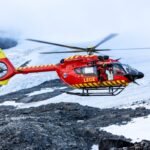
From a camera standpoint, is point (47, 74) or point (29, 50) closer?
point (47, 74)

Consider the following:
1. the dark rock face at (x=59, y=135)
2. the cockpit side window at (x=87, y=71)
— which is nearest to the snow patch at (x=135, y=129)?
the dark rock face at (x=59, y=135)

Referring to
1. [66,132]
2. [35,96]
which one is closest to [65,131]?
[66,132]

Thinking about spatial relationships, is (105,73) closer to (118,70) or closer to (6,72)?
(118,70)

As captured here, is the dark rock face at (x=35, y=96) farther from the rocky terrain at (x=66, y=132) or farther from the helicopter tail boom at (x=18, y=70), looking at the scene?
the helicopter tail boom at (x=18, y=70)

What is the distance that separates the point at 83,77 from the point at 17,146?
14.5m

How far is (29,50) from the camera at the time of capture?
19338cm

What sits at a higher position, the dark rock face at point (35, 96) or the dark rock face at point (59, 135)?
the dark rock face at point (59, 135)

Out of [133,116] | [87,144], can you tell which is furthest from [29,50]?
[87,144]

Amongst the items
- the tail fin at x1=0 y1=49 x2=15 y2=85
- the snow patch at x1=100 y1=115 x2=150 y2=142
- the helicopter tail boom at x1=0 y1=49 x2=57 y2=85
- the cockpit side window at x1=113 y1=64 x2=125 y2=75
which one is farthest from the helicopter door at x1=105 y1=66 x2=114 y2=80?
the snow patch at x1=100 y1=115 x2=150 y2=142

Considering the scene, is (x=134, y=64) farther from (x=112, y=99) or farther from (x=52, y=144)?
(x=52, y=144)

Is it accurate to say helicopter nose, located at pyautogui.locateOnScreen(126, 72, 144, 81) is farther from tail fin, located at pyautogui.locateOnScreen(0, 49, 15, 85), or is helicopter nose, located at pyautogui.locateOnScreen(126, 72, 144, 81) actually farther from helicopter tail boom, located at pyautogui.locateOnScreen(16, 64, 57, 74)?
tail fin, located at pyautogui.locateOnScreen(0, 49, 15, 85)

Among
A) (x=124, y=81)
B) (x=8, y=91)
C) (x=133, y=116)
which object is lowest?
(x=8, y=91)

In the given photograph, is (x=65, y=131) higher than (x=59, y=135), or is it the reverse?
(x=59, y=135)

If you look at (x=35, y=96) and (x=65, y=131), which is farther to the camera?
(x=35, y=96)
